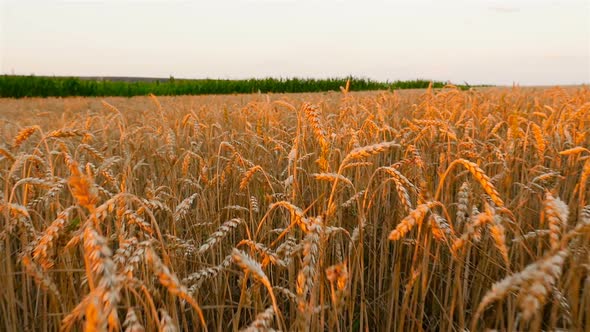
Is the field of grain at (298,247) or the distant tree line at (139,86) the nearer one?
the field of grain at (298,247)

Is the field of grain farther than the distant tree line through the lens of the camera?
No

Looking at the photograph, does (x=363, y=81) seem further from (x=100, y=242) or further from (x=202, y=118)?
(x=100, y=242)

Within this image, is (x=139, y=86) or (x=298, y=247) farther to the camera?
(x=139, y=86)

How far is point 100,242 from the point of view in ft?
2.00

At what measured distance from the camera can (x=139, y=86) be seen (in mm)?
22172

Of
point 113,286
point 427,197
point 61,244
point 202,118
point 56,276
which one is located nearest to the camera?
point 113,286

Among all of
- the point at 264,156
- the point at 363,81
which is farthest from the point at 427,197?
the point at 363,81

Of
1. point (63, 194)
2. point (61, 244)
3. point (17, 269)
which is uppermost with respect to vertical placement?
point (61, 244)

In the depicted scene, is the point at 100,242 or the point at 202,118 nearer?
the point at 100,242

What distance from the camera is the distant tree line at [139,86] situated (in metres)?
18.4

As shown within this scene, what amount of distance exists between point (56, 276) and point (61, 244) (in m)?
0.43

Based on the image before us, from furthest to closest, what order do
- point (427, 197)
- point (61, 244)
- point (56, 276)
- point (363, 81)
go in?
point (363, 81), point (56, 276), point (427, 197), point (61, 244)

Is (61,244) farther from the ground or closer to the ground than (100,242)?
closer to the ground

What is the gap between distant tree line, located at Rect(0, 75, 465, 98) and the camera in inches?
725
